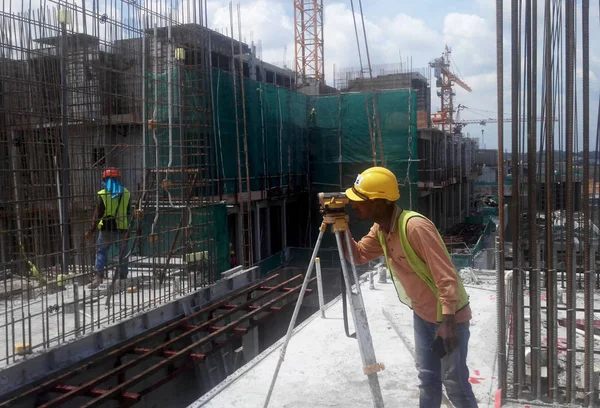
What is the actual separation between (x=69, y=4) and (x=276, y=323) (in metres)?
6.20

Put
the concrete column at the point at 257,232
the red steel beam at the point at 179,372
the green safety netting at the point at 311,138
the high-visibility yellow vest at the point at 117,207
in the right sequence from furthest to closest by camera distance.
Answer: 1. the concrete column at the point at 257,232
2. the green safety netting at the point at 311,138
3. the high-visibility yellow vest at the point at 117,207
4. the red steel beam at the point at 179,372

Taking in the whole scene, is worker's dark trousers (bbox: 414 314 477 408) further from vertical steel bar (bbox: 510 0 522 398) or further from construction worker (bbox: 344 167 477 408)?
vertical steel bar (bbox: 510 0 522 398)

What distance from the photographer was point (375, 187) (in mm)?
3340

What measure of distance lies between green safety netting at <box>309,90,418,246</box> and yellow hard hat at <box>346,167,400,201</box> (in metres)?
14.8

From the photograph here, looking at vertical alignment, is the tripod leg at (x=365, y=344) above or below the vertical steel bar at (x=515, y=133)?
below

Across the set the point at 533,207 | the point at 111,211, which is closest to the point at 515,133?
the point at 533,207

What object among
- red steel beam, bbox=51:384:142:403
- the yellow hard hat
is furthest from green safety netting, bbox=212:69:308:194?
the yellow hard hat

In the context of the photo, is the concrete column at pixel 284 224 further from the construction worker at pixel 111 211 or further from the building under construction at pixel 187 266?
the construction worker at pixel 111 211

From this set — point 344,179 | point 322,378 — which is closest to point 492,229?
point 344,179

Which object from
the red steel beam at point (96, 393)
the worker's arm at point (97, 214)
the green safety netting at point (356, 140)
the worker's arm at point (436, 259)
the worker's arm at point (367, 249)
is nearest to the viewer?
the worker's arm at point (436, 259)

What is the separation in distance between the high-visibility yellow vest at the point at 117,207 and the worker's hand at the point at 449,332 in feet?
17.1

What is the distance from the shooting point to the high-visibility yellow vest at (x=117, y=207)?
7.23m

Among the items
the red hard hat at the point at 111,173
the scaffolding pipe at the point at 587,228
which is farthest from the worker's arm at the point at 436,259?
the red hard hat at the point at 111,173

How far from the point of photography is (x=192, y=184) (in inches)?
326
